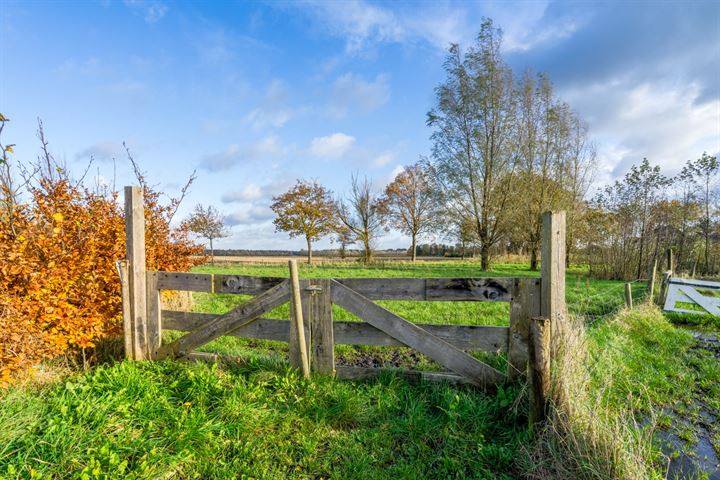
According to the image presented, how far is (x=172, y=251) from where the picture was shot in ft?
27.0

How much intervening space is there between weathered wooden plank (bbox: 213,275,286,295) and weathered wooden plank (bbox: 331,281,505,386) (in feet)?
3.76

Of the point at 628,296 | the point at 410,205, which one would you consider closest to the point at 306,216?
the point at 410,205

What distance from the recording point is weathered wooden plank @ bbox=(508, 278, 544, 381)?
12.3 ft

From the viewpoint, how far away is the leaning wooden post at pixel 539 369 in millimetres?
3205

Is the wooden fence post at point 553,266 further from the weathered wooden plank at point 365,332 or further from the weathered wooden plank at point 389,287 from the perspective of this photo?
the weathered wooden plank at point 389,287

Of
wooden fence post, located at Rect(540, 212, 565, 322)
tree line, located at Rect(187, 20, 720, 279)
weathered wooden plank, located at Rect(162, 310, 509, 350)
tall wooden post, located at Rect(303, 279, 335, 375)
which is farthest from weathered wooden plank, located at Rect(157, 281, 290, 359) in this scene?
tree line, located at Rect(187, 20, 720, 279)

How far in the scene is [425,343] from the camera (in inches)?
159

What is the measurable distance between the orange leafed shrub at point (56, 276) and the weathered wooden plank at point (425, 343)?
363 centimetres

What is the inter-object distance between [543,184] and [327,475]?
2510 cm

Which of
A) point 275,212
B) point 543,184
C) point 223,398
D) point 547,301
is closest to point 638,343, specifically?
point 547,301

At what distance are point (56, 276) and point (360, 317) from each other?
3.85 meters

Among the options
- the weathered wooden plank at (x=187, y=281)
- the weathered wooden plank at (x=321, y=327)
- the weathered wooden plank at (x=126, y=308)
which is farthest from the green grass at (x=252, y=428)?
the weathered wooden plank at (x=187, y=281)

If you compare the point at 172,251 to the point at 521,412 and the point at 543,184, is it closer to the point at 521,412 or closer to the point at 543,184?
the point at 521,412

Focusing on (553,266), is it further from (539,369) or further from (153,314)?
(153,314)
